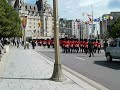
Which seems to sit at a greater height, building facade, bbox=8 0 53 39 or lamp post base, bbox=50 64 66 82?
building facade, bbox=8 0 53 39

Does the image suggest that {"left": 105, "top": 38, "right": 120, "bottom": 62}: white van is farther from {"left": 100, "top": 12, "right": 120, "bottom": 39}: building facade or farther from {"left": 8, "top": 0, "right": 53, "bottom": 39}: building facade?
{"left": 8, "top": 0, "right": 53, "bottom": 39}: building facade

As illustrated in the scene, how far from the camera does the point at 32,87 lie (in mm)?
12078

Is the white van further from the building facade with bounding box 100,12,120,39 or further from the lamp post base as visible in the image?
the building facade with bounding box 100,12,120,39

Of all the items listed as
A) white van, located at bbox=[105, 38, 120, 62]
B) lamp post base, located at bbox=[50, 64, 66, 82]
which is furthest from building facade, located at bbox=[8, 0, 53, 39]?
lamp post base, located at bbox=[50, 64, 66, 82]

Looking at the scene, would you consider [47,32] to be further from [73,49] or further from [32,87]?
[32,87]

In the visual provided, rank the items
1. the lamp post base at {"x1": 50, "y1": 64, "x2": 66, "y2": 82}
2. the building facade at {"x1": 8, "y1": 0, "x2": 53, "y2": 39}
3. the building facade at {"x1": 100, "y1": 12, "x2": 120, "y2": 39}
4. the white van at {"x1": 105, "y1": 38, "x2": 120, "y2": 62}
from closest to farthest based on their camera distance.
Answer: the lamp post base at {"x1": 50, "y1": 64, "x2": 66, "y2": 82}
the white van at {"x1": 105, "y1": 38, "x2": 120, "y2": 62}
the building facade at {"x1": 100, "y1": 12, "x2": 120, "y2": 39}
the building facade at {"x1": 8, "y1": 0, "x2": 53, "y2": 39}

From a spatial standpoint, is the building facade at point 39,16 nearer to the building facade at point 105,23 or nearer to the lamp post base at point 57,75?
the building facade at point 105,23

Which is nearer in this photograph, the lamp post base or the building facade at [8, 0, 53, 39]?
the lamp post base

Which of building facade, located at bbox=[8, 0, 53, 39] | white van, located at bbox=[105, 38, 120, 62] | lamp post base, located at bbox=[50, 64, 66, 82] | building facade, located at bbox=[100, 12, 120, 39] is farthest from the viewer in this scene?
building facade, located at bbox=[8, 0, 53, 39]

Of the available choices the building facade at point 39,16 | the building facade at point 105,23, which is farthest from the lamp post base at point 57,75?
the building facade at point 39,16

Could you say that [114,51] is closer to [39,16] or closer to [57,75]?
[57,75]

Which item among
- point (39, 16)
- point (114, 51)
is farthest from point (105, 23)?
point (114, 51)

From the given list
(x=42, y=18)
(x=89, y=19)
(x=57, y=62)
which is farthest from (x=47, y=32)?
(x=57, y=62)

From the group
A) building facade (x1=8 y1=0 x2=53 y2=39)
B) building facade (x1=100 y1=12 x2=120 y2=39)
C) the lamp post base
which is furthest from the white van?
building facade (x1=8 y1=0 x2=53 y2=39)
